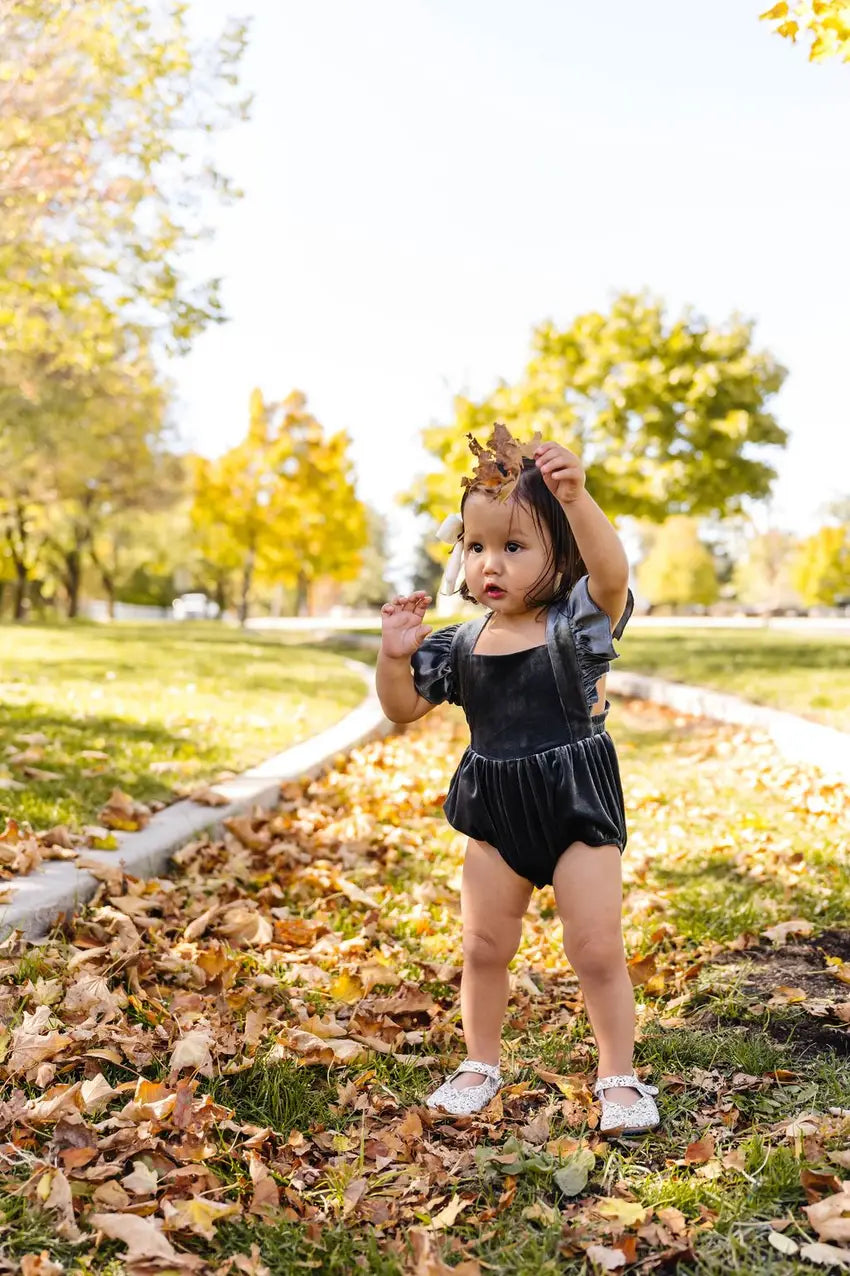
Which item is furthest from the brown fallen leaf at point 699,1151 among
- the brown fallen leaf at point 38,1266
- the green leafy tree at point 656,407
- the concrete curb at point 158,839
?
the green leafy tree at point 656,407

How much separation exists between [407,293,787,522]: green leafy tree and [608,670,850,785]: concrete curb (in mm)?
9734

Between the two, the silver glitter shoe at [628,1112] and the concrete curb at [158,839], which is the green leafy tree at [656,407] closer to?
the concrete curb at [158,839]

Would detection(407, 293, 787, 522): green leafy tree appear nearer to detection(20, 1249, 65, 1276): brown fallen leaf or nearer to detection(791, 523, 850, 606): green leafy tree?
detection(20, 1249, 65, 1276): brown fallen leaf

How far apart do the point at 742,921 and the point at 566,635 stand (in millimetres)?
2050

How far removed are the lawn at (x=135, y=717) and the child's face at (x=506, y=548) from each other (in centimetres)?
274

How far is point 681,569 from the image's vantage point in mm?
63500

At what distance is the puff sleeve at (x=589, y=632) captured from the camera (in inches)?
108

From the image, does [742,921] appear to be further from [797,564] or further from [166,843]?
[797,564]

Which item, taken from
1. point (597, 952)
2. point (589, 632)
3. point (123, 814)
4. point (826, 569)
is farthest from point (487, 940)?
point (826, 569)

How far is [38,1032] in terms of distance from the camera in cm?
290

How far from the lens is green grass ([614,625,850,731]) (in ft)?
32.2

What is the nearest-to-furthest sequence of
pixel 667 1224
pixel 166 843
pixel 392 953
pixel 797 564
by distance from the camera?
pixel 667 1224 → pixel 392 953 → pixel 166 843 → pixel 797 564

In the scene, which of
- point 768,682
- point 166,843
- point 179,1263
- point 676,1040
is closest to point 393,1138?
point 179,1263

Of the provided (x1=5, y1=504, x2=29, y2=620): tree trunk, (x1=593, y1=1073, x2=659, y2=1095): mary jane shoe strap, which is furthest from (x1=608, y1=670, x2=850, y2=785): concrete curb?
(x1=5, y1=504, x2=29, y2=620): tree trunk
